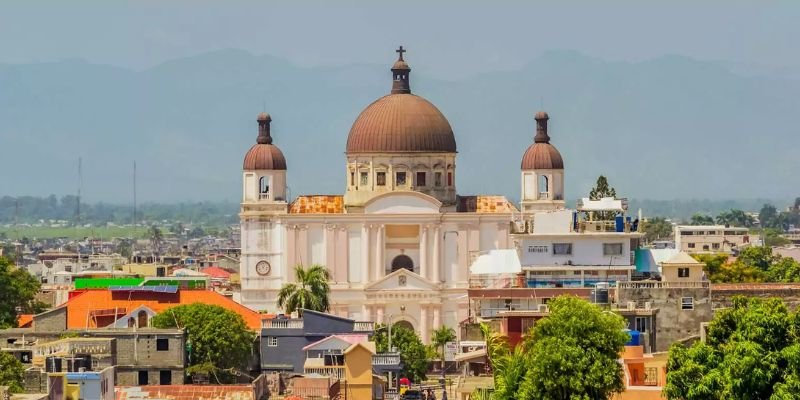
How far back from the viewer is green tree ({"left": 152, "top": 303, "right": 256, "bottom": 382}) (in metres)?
88.6

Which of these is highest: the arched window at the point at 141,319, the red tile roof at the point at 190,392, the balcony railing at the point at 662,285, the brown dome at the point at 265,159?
the brown dome at the point at 265,159

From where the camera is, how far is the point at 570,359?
2645 inches

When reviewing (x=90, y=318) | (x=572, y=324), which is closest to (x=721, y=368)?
(x=572, y=324)

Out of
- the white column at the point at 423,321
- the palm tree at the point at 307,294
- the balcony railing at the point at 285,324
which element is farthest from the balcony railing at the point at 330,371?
the white column at the point at 423,321

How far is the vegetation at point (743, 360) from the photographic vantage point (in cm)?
6191

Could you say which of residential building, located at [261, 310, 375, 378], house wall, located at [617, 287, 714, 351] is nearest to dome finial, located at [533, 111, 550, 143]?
residential building, located at [261, 310, 375, 378]

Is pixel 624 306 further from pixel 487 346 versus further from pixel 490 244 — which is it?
pixel 490 244

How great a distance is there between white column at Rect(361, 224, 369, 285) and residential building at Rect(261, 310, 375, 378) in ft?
142

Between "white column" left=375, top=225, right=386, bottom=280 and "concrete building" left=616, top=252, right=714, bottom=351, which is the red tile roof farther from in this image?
"white column" left=375, top=225, right=386, bottom=280

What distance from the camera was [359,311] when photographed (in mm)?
135000

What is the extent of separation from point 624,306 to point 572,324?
24.4ft

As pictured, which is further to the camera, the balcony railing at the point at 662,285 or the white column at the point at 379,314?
the white column at the point at 379,314

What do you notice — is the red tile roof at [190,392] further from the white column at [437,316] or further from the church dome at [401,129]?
the church dome at [401,129]

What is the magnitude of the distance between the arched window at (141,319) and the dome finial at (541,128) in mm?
54026
